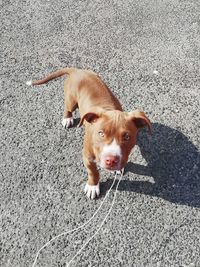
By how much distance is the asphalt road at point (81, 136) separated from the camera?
4.53 metres

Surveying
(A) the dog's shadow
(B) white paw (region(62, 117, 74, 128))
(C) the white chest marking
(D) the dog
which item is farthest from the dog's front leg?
(B) white paw (region(62, 117, 74, 128))

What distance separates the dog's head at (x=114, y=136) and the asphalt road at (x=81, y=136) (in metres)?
0.98

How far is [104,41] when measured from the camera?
662 cm

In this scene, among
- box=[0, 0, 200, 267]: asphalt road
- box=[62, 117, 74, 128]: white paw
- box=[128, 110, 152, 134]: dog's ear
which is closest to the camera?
box=[128, 110, 152, 134]: dog's ear

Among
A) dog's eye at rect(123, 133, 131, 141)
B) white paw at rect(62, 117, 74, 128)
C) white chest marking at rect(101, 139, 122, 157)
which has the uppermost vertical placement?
dog's eye at rect(123, 133, 131, 141)

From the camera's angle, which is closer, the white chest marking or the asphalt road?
the white chest marking

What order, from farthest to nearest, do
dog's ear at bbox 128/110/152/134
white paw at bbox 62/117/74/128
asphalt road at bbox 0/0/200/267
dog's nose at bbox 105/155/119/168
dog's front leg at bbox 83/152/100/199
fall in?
white paw at bbox 62/117/74/128, dog's front leg at bbox 83/152/100/199, asphalt road at bbox 0/0/200/267, dog's ear at bbox 128/110/152/134, dog's nose at bbox 105/155/119/168

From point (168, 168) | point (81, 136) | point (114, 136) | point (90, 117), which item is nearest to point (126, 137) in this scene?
point (114, 136)

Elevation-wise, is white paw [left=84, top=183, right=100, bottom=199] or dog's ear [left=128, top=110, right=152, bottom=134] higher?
dog's ear [left=128, top=110, right=152, bottom=134]

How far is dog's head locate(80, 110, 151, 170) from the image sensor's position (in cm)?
388

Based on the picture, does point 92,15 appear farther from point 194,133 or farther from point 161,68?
point 194,133

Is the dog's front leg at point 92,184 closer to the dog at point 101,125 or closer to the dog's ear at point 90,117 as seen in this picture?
the dog at point 101,125

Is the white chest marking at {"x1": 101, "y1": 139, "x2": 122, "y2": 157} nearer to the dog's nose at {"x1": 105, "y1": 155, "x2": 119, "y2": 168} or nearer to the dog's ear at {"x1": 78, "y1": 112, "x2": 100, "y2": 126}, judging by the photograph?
the dog's nose at {"x1": 105, "y1": 155, "x2": 119, "y2": 168}

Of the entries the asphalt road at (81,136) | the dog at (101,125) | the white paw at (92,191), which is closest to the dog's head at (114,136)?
the dog at (101,125)
